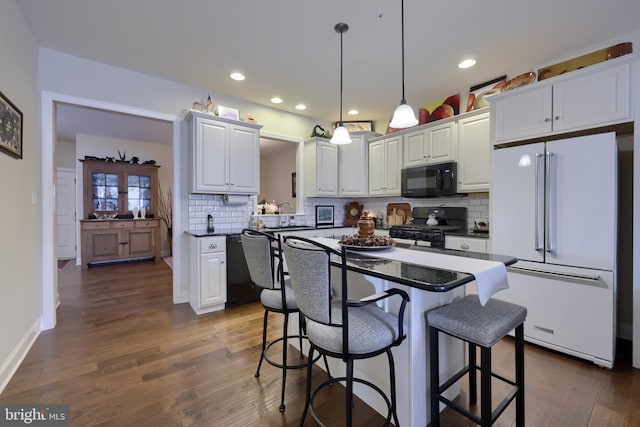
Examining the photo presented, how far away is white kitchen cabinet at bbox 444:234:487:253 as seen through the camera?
9.59 feet

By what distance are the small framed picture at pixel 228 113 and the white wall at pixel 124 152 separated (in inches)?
167

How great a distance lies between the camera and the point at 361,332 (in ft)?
4.23

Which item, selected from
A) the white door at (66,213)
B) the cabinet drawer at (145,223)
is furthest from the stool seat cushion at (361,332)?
the white door at (66,213)

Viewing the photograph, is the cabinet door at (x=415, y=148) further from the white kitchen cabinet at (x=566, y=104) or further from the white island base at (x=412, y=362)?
the white island base at (x=412, y=362)

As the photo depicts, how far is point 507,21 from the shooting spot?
2301mm

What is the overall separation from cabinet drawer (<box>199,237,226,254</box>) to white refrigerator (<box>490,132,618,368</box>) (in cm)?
284

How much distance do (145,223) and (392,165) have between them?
5.45 m

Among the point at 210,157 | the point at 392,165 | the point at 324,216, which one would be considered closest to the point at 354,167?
the point at 392,165

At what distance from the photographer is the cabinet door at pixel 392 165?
4109 mm

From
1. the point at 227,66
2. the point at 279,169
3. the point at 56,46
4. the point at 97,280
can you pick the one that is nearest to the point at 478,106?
the point at 227,66

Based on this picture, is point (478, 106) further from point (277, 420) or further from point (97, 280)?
point (97, 280)

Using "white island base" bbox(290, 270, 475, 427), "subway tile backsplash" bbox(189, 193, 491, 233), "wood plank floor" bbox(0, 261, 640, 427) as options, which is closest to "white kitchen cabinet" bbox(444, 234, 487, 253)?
"subway tile backsplash" bbox(189, 193, 491, 233)

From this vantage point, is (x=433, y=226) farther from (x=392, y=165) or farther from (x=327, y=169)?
(x=327, y=169)

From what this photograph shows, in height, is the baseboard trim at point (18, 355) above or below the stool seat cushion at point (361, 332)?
below
